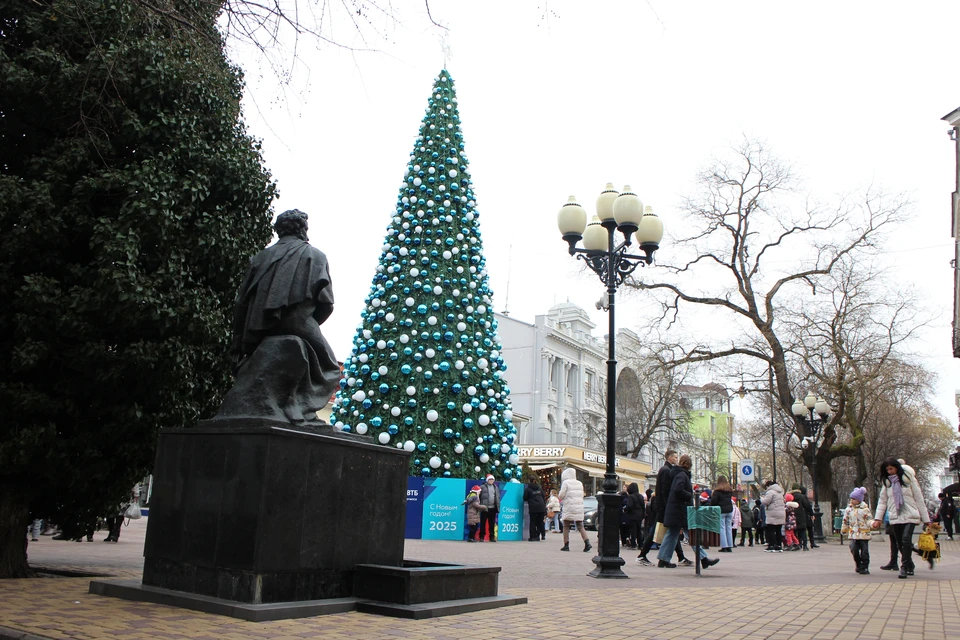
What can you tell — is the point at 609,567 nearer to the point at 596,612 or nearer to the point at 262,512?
the point at 596,612

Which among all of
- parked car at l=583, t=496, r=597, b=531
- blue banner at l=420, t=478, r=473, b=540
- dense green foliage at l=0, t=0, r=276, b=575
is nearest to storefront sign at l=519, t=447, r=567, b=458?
parked car at l=583, t=496, r=597, b=531

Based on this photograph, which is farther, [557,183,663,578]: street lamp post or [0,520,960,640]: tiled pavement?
[557,183,663,578]: street lamp post

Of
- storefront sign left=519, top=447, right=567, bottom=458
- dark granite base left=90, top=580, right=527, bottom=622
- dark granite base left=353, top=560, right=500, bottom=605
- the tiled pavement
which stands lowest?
the tiled pavement

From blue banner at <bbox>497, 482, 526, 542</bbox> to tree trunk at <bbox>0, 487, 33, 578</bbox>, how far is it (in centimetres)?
1365

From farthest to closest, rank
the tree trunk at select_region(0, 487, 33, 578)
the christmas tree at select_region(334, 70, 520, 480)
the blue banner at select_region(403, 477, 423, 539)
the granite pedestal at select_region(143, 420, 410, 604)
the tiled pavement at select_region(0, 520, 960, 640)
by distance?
the christmas tree at select_region(334, 70, 520, 480) → the blue banner at select_region(403, 477, 423, 539) → the tree trunk at select_region(0, 487, 33, 578) → the granite pedestal at select_region(143, 420, 410, 604) → the tiled pavement at select_region(0, 520, 960, 640)

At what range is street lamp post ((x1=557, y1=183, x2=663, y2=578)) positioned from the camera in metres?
10.8

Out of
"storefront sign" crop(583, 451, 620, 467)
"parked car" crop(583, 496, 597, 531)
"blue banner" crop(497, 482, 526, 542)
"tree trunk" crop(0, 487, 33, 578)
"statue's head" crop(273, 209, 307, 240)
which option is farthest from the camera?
"storefront sign" crop(583, 451, 620, 467)

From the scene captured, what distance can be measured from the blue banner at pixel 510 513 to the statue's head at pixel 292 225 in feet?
48.8

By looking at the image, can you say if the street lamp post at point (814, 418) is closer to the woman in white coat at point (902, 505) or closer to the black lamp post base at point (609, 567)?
the woman in white coat at point (902, 505)

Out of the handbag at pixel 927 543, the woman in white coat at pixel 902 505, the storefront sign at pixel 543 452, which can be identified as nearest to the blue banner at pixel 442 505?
the woman in white coat at pixel 902 505

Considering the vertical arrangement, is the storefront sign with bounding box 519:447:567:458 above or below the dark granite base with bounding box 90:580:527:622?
above

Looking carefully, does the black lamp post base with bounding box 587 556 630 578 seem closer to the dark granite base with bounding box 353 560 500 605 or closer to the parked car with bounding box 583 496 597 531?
the dark granite base with bounding box 353 560 500 605

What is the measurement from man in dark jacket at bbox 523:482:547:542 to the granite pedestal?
1518cm

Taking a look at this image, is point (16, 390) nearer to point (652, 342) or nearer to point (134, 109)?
point (134, 109)
